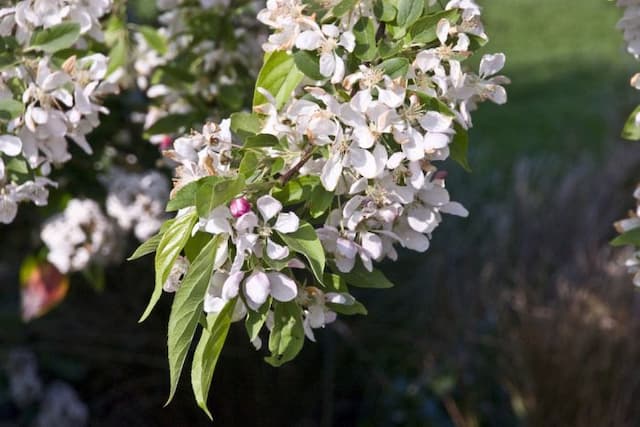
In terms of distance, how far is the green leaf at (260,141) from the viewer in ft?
2.78

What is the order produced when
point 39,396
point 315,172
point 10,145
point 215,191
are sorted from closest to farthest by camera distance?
point 215,191
point 315,172
point 10,145
point 39,396

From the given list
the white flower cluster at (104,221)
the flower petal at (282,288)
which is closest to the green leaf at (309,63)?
the flower petal at (282,288)

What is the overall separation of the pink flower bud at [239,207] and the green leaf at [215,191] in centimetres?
1

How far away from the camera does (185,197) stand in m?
0.83

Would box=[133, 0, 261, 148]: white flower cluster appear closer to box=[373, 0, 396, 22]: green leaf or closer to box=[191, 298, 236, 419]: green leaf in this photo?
box=[373, 0, 396, 22]: green leaf

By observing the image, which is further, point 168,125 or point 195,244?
point 168,125

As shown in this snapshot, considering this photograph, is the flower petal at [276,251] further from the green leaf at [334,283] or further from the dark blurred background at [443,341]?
the dark blurred background at [443,341]

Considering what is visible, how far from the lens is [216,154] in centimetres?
87

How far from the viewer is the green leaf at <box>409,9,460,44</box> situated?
2.99 feet

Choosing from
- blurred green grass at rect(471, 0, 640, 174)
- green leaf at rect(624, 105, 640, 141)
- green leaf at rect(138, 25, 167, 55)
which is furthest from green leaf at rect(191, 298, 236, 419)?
blurred green grass at rect(471, 0, 640, 174)

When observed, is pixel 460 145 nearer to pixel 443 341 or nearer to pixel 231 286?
pixel 231 286

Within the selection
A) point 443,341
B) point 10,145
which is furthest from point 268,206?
point 443,341

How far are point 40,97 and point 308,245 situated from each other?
40cm

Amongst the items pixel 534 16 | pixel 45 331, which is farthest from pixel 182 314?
pixel 534 16
